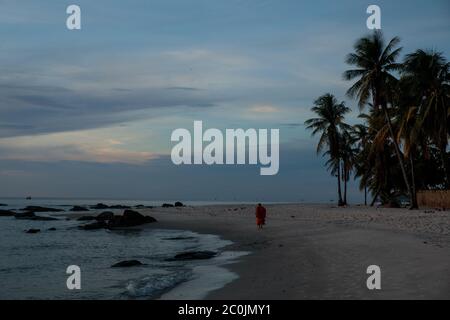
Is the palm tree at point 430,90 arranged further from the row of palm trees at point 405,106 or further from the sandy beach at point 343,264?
the sandy beach at point 343,264

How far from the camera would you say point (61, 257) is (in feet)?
72.3

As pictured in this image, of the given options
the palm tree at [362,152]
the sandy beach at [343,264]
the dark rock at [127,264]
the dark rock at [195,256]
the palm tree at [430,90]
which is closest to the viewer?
the sandy beach at [343,264]

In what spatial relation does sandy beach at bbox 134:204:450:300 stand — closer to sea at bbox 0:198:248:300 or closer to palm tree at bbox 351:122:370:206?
sea at bbox 0:198:248:300

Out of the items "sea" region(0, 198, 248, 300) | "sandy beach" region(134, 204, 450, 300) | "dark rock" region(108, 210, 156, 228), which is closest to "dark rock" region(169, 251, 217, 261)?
"sea" region(0, 198, 248, 300)

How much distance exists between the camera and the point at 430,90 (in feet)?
126

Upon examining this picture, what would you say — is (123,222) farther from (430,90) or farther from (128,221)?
(430,90)

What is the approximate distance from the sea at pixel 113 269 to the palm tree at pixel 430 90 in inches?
810

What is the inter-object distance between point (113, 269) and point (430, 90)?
3129 centimetres

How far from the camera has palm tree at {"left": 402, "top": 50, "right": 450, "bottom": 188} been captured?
36688mm

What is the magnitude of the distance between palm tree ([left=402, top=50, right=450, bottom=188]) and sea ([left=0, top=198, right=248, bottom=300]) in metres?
20.6

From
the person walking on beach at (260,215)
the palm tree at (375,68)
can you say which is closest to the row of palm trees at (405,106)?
the palm tree at (375,68)

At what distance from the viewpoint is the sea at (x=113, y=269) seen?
41.9 feet
